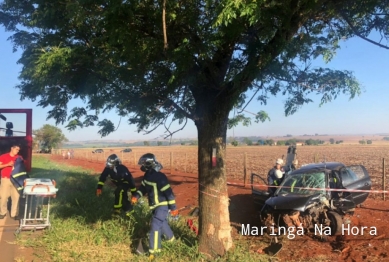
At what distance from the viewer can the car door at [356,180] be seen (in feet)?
30.3

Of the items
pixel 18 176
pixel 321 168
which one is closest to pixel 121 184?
pixel 18 176

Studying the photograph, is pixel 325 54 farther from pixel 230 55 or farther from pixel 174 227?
pixel 174 227

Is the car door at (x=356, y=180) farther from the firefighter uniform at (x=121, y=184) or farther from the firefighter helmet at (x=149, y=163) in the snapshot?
the firefighter uniform at (x=121, y=184)

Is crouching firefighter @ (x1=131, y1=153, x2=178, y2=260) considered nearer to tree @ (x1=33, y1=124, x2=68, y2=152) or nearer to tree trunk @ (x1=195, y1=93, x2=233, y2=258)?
tree trunk @ (x1=195, y1=93, x2=233, y2=258)

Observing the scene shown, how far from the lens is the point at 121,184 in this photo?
32.0 ft

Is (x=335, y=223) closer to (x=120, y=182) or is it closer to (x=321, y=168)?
(x=321, y=168)

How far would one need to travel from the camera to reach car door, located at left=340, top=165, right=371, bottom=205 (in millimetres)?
9242

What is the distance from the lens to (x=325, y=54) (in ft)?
23.1

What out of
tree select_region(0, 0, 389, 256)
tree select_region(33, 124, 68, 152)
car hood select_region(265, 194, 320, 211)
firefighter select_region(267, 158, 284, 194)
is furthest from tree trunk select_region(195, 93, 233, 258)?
tree select_region(33, 124, 68, 152)

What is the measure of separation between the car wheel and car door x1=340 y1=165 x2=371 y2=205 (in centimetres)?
137

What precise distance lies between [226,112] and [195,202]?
20.2ft

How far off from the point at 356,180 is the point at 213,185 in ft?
15.4

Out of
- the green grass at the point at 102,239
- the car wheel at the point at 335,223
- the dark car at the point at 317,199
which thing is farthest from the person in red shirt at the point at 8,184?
the car wheel at the point at 335,223

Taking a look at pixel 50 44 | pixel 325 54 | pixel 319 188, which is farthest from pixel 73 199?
pixel 325 54
